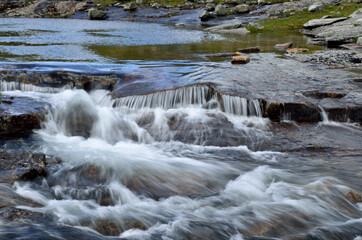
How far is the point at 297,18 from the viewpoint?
35812mm

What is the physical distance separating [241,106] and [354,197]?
388 cm

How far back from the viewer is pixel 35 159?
615 centimetres

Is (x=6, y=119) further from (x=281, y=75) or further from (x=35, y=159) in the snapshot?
(x=281, y=75)

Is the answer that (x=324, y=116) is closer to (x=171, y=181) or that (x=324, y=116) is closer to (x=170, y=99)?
(x=170, y=99)

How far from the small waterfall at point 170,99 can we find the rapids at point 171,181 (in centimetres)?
4

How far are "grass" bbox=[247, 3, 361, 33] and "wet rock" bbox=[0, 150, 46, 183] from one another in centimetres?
2804

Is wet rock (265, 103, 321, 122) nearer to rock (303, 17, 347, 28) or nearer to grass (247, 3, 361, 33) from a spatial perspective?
rock (303, 17, 347, 28)

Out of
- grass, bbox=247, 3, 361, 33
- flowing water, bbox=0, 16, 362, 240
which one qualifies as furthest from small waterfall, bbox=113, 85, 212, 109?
grass, bbox=247, 3, 361, 33

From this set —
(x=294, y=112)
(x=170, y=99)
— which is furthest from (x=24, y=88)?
(x=294, y=112)

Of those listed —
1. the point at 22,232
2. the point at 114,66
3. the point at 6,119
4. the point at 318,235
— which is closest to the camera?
the point at 22,232

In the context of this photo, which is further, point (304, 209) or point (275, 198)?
point (275, 198)

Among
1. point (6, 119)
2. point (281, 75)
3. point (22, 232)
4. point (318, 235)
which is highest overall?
point (281, 75)

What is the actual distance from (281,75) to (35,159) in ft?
27.4

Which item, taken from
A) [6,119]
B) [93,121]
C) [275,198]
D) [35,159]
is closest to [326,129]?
[275,198]
